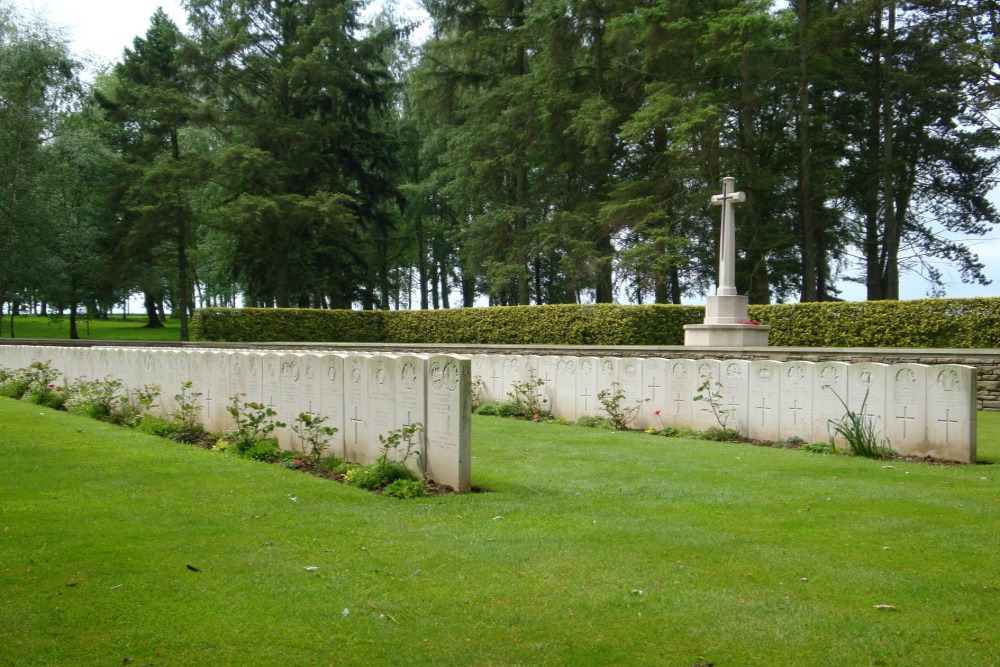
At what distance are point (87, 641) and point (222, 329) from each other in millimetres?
20738

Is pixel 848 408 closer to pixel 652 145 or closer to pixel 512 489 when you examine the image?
pixel 512 489

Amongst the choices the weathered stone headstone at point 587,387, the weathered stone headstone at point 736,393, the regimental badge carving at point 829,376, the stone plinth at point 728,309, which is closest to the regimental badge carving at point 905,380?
the regimental badge carving at point 829,376

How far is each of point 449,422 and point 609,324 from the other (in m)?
13.7

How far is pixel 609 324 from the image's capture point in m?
19.3

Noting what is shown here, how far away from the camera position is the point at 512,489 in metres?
6.07

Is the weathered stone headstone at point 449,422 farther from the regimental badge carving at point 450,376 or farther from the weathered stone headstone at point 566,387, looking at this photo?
the weathered stone headstone at point 566,387

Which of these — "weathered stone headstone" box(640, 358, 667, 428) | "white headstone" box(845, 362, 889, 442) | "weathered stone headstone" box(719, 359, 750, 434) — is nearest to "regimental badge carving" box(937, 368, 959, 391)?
"white headstone" box(845, 362, 889, 442)

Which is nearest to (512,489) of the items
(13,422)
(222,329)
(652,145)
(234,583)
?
(234,583)

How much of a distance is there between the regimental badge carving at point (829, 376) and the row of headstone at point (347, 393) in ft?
13.7

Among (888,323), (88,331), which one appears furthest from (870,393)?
(88,331)

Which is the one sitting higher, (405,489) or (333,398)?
(333,398)

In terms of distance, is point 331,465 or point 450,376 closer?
point 450,376

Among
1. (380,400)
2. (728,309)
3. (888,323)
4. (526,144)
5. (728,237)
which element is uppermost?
(526,144)

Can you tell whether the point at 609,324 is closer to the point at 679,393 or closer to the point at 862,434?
the point at 679,393
